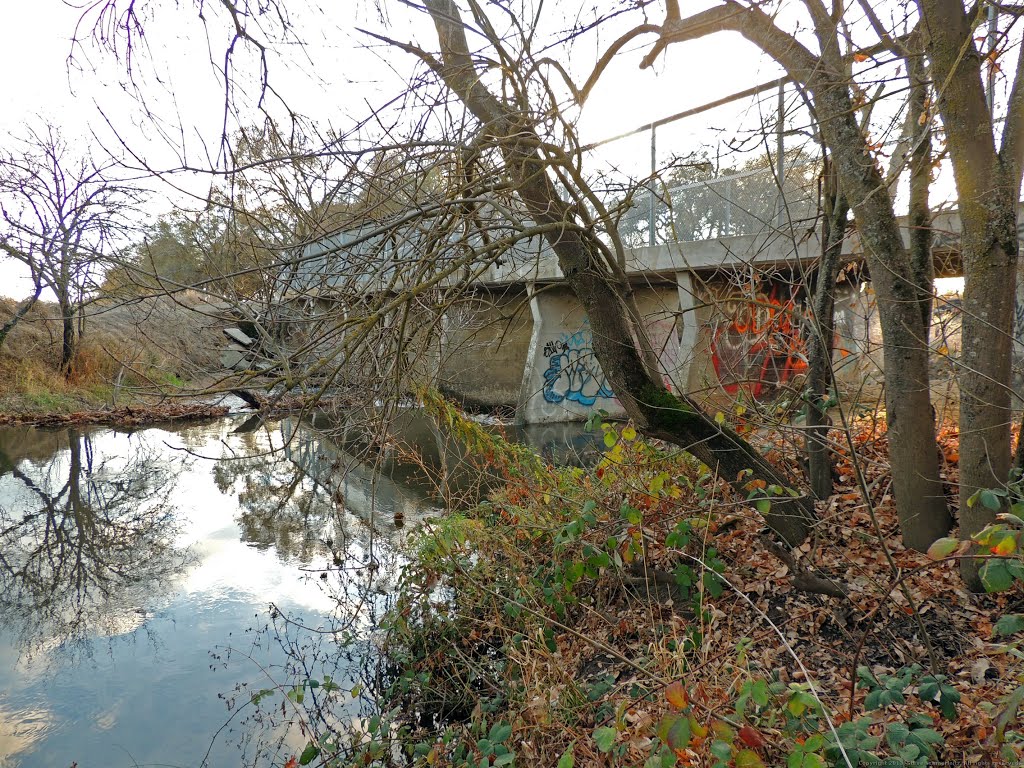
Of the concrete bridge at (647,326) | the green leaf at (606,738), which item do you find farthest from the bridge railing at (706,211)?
the green leaf at (606,738)

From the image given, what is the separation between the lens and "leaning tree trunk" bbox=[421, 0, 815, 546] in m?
4.46

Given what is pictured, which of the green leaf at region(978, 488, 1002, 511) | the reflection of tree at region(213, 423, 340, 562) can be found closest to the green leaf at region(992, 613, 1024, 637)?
the green leaf at region(978, 488, 1002, 511)

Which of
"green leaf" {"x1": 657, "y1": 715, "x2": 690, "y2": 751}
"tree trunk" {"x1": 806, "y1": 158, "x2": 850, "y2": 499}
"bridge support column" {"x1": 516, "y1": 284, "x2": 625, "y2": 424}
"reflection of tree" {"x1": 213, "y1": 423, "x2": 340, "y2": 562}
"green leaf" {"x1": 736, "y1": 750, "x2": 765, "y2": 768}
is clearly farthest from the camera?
"bridge support column" {"x1": 516, "y1": 284, "x2": 625, "y2": 424}

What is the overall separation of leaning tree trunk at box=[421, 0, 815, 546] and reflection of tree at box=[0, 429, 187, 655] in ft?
18.2

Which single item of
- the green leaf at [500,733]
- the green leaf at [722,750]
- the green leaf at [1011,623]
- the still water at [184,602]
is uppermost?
the green leaf at [1011,623]

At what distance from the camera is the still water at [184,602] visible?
4910 mm

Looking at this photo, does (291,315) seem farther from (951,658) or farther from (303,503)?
(303,503)

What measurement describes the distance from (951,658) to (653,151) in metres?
6.87

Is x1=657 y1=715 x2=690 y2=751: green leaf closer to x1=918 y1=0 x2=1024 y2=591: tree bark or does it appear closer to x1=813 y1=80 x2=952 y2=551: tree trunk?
x1=918 y1=0 x2=1024 y2=591: tree bark

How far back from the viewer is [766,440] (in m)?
5.81

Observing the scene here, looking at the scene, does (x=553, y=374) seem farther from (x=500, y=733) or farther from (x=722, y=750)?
(x=722, y=750)

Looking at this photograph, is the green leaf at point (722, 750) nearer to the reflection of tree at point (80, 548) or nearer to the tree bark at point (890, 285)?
the tree bark at point (890, 285)

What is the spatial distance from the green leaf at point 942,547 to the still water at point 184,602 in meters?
2.72

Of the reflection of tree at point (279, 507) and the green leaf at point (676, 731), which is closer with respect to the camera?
the green leaf at point (676, 731)
